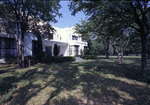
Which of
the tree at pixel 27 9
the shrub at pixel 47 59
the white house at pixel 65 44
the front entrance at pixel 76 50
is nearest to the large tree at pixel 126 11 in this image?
the tree at pixel 27 9

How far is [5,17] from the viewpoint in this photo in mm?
8820

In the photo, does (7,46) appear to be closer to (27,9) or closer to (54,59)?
(54,59)

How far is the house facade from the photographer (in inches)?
487

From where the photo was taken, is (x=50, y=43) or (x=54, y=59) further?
(x=50, y=43)

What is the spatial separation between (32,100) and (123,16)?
688cm

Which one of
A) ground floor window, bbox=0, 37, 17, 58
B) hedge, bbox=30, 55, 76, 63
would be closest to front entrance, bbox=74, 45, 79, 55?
hedge, bbox=30, 55, 76, 63

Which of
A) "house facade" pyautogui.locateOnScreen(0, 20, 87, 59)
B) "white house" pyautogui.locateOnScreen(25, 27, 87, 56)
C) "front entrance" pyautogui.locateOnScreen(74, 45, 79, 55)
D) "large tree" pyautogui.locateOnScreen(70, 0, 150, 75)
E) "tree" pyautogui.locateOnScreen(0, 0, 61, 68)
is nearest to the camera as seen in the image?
"large tree" pyautogui.locateOnScreen(70, 0, 150, 75)

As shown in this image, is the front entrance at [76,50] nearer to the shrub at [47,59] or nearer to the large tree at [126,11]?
the shrub at [47,59]

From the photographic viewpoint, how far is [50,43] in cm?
1923

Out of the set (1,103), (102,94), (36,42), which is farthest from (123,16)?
(36,42)

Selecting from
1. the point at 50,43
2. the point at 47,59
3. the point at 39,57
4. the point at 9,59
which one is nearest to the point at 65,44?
the point at 50,43

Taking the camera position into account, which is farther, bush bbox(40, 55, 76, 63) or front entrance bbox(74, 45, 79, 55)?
front entrance bbox(74, 45, 79, 55)

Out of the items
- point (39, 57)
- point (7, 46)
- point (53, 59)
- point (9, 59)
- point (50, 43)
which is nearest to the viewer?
point (9, 59)

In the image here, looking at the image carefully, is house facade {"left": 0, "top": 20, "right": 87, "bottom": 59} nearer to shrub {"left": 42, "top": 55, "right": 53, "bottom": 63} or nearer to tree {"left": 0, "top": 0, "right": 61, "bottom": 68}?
tree {"left": 0, "top": 0, "right": 61, "bottom": 68}
